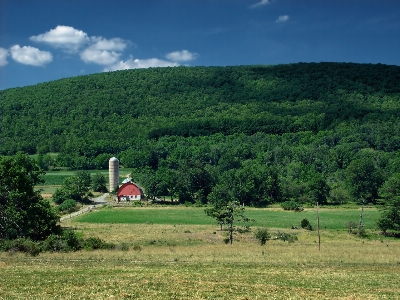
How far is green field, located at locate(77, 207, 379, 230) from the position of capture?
55.2 meters

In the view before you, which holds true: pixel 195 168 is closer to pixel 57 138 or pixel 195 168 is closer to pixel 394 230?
pixel 394 230

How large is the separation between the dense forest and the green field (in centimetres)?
951

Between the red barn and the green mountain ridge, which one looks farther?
the green mountain ridge

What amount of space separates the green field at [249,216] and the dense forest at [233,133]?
9.51 metres

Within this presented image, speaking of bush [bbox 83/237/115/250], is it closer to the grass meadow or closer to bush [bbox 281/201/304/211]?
the grass meadow

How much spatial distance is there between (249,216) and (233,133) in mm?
93755

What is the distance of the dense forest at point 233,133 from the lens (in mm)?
84438

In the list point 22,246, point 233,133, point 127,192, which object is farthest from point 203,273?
point 233,133

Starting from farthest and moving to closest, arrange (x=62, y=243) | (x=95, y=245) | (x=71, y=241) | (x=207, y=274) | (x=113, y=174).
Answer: (x=113, y=174)
(x=95, y=245)
(x=71, y=241)
(x=62, y=243)
(x=207, y=274)

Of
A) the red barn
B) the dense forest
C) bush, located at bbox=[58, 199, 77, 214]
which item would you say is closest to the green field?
bush, located at bbox=[58, 199, 77, 214]

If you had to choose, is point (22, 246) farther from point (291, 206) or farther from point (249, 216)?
point (291, 206)

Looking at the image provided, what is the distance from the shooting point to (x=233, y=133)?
156125 millimetres

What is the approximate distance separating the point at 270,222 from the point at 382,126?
85.8m

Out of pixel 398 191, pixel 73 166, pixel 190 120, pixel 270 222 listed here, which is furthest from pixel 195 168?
pixel 190 120
